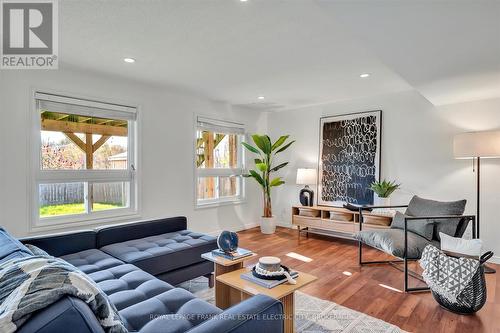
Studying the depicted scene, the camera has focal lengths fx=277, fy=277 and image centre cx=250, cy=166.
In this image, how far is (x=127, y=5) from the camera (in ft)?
5.96

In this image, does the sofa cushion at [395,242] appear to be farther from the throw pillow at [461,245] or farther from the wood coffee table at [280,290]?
the wood coffee table at [280,290]

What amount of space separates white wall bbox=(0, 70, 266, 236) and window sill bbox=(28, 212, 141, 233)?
3.8 inches

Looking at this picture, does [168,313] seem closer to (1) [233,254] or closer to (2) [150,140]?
(1) [233,254]

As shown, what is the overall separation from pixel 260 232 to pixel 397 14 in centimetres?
392

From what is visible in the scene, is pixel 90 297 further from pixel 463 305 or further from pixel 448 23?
pixel 463 305

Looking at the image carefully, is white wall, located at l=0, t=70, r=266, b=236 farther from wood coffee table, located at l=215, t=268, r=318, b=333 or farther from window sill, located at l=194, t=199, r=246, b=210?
wood coffee table, located at l=215, t=268, r=318, b=333

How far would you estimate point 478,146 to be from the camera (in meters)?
3.03

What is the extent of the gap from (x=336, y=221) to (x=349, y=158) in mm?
1006

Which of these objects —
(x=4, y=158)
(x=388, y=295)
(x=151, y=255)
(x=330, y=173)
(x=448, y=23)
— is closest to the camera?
(x=448, y=23)

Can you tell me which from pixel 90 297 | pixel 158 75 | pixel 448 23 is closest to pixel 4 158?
pixel 158 75

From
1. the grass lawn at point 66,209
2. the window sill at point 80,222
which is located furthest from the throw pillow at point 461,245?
the grass lawn at point 66,209

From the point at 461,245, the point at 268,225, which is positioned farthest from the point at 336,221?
the point at 461,245

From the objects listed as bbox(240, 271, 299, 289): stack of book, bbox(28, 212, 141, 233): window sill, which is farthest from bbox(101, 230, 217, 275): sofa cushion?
bbox(28, 212, 141, 233): window sill

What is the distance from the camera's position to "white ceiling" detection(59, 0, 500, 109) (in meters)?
1.60
